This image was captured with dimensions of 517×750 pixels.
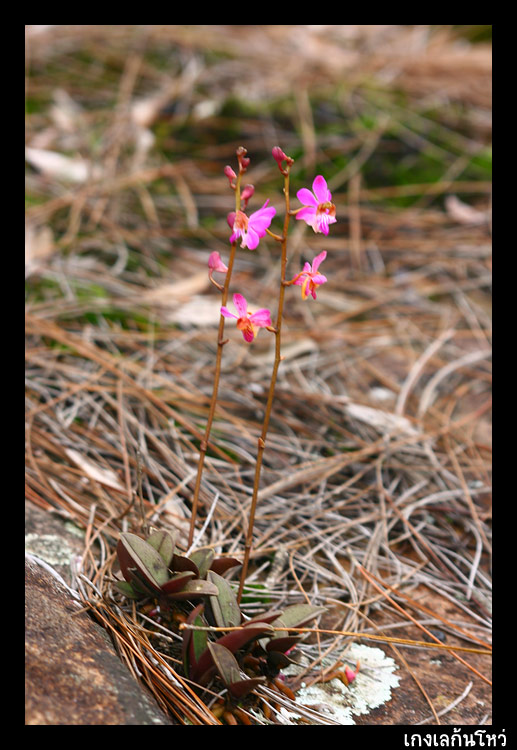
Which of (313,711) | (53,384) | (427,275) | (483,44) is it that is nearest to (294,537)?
(313,711)

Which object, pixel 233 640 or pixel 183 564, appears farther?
pixel 183 564

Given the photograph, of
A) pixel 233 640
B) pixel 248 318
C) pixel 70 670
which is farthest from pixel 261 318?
pixel 70 670

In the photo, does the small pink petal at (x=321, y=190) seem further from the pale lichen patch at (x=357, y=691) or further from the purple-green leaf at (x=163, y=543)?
the pale lichen patch at (x=357, y=691)

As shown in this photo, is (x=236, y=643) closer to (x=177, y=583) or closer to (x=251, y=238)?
(x=177, y=583)

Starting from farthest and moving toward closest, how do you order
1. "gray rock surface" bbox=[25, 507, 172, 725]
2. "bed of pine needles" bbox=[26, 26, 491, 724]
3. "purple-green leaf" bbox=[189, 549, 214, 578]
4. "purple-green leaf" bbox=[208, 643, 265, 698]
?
"bed of pine needles" bbox=[26, 26, 491, 724] < "purple-green leaf" bbox=[189, 549, 214, 578] < "purple-green leaf" bbox=[208, 643, 265, 698] < "gray rock surface" bbox=[25, 507, 172, 725]

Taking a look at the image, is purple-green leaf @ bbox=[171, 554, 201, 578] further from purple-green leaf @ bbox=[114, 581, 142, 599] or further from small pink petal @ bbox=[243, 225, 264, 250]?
small pink petal @ bbox=[243, 225, 264, 250]

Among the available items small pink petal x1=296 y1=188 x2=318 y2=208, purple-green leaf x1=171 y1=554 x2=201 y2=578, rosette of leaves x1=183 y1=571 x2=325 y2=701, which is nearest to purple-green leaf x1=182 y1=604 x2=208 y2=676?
rosette of leaves x1=183 y1=571 x2=325 y2=701
